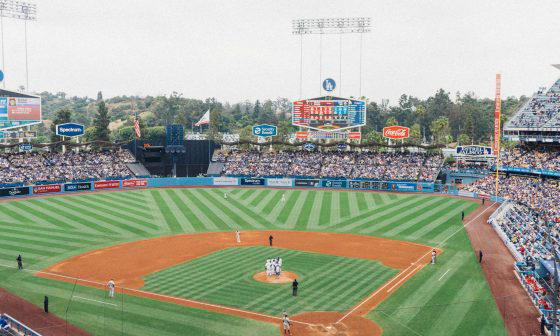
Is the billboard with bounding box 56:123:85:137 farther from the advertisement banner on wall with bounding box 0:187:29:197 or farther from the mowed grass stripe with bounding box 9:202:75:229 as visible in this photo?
the mowed grass stripe with bounding box 9:202:75:229

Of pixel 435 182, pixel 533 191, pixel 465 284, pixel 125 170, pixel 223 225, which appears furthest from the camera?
pixel 125 170

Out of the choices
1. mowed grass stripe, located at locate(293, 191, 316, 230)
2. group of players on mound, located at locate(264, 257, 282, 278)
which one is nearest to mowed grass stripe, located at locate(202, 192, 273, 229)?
mowed grass stripe, located at locate(293, 191, 316, 230)

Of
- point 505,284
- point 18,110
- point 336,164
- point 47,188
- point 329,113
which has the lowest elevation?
point 505,284

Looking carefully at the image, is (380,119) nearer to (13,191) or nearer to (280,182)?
(280,182)

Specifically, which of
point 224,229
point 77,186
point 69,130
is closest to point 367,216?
point 224,229

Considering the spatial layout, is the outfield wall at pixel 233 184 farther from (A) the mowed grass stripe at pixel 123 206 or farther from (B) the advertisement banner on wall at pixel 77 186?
(A) the mowed grass stripe at pixel 123 206

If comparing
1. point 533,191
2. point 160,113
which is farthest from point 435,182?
point 160,113

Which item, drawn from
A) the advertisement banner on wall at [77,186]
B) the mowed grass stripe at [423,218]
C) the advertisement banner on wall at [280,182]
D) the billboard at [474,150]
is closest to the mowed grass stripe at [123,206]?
the advertisement banner on wall at [77,186]

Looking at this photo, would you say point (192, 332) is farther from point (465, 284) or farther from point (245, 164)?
point (245, 164)
